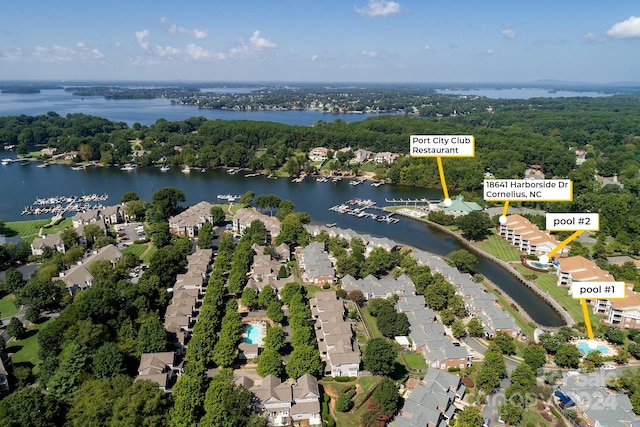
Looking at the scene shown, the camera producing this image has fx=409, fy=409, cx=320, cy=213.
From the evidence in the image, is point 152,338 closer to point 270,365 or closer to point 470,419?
point 270,365

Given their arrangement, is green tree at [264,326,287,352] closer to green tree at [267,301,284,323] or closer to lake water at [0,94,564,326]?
green tree at [267,301,284,323]

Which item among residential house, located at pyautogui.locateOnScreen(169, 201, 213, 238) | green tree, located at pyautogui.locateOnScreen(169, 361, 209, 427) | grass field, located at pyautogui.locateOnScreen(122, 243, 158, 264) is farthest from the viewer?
residential house, located at pyautogui.locateOnScreen(169, 201, 213, 238)

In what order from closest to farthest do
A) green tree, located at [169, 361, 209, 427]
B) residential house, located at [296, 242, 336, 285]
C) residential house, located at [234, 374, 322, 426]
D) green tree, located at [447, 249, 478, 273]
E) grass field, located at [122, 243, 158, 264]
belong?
1. green tree, located at [169, 361, 209, 427]
2. residential house, located at [234, 374, 322, 426]
3. residential house, located at [296, 242, 336, 285]
4. green tree, located at [447, 249, 478, 273]
5. grass field, located at [122, 243, 158, 264]

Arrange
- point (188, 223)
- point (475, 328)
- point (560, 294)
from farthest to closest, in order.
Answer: point (188, 223) < point (560, 294) < point (475, 328)

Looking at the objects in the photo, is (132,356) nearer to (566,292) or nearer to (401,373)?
(401,373)

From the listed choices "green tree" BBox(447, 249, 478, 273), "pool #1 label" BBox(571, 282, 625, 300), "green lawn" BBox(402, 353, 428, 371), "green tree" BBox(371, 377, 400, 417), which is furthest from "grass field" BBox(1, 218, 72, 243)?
"pool #1 label" BBox(571, 282, 625, 300)

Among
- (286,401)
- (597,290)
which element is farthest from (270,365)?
(597,290)
